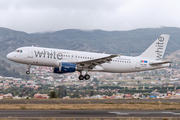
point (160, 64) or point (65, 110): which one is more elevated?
point (160, 64)

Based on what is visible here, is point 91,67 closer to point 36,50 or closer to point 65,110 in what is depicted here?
point 36,50

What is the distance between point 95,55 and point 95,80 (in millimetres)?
107331

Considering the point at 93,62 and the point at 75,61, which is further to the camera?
the point at 75,61

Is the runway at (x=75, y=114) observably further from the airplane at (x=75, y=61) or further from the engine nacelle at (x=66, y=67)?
the engine nacelle at (x=66, y=67)

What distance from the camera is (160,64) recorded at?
55.3 m

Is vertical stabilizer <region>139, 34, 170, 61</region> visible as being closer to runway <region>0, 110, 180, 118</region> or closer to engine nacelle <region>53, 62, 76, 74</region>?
engine nacelle <region>53, 62, 76, 74</region>

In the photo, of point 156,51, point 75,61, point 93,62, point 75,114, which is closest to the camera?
point 75,114

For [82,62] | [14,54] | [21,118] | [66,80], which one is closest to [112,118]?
[21,118]

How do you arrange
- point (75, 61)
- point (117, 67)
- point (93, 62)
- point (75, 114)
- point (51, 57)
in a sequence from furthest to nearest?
1. point (117, 67)
2. point (75, 61)
3. point (93, 62)
4. point (51, 57)
5. point (75, 114)

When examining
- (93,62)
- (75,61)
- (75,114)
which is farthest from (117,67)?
(75,114)

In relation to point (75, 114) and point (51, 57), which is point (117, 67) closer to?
point (51, 57)

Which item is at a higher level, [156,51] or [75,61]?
[156,51]

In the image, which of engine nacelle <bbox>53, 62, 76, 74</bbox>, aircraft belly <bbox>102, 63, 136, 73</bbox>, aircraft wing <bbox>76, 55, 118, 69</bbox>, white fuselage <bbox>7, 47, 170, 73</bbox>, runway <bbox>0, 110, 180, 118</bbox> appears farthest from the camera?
aircraft belly <bbox>102, 63, 136, 73</bbox>

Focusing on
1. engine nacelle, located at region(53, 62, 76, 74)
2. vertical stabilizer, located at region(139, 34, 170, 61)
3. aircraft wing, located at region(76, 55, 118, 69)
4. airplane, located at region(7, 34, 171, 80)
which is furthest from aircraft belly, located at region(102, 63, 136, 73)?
engine nacelle, located at region(53, 62, 76, 74)
